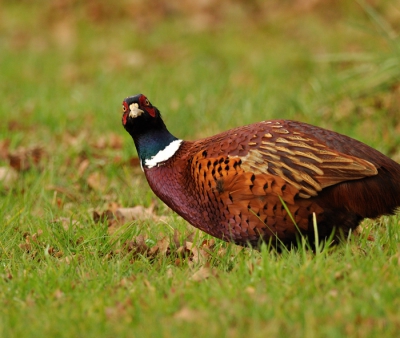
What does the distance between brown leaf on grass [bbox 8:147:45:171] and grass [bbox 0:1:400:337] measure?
0.03 metres

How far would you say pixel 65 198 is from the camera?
5.61m

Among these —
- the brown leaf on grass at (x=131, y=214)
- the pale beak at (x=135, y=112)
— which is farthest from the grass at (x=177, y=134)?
the pale beak at (x=135, y=112)

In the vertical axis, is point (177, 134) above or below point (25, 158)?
below

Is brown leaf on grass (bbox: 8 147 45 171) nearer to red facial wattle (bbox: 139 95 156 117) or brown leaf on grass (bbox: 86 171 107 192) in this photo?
brown leaf on grass (bbox: 86 171 107 192)

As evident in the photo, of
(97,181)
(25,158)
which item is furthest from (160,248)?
(25,158)

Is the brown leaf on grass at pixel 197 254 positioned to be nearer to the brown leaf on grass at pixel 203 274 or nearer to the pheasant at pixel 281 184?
the pheasant at pixel 281 184

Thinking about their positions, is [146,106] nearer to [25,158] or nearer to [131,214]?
[131,214]

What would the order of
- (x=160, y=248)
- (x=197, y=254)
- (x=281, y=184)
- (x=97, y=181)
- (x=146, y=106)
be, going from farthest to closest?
(x=97, y=181) < (x=146, y=106) < (x=160, y=248) < (x=197, y=254) < (x=281, y=184)

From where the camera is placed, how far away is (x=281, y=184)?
3.97m

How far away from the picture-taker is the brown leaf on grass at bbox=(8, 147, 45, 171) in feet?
20.0

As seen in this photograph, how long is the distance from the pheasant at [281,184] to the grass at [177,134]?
160mm

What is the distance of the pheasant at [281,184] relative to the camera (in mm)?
3980

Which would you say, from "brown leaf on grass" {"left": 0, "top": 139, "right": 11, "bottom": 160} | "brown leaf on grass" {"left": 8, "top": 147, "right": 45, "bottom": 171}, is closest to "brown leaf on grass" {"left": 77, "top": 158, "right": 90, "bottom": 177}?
"brown leaf on grass" {"left": 8, "top": 147, "right": 45, "bottom": 171}

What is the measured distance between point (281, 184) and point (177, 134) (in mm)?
3055
